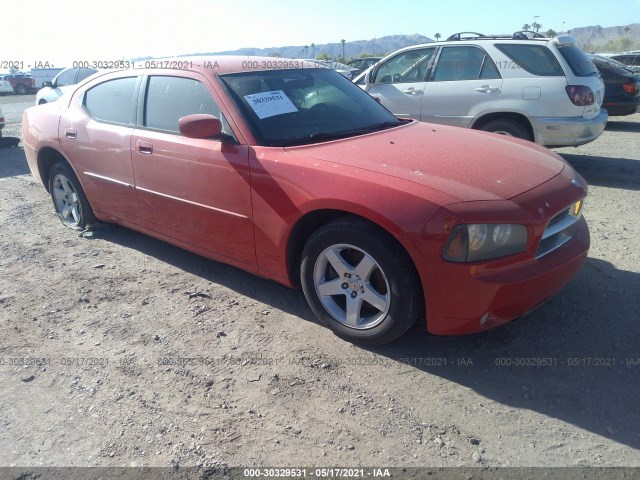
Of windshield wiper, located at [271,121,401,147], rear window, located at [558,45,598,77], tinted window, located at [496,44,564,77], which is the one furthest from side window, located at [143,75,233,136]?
rear window, located at [558,45,598,77]

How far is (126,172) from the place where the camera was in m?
4.25

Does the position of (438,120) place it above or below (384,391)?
above

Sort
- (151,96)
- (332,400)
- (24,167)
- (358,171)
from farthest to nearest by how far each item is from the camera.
Result: (24,167) < (151,96) < (358,171) < (332,400)

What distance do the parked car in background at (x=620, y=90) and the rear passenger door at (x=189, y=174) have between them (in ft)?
30.9

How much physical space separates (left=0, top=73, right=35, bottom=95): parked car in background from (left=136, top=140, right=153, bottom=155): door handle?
35.1 metres

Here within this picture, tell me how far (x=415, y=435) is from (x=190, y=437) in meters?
1.06

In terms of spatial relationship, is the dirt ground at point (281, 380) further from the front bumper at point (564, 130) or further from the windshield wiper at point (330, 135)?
the front bumper at point (564, 130)

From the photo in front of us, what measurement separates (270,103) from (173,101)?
2.72 ft

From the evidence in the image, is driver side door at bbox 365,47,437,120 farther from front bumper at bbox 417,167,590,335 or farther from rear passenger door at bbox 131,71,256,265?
front bumper at bbox 417,167,590,335

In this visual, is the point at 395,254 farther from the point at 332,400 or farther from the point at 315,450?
the point at 315,450

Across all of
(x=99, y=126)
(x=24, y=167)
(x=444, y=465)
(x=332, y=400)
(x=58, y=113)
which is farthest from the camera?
(x=24, y=167)

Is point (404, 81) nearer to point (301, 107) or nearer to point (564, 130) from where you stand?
point (564, 130)

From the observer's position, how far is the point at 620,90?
10289mm

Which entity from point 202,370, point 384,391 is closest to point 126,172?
point 202,370
